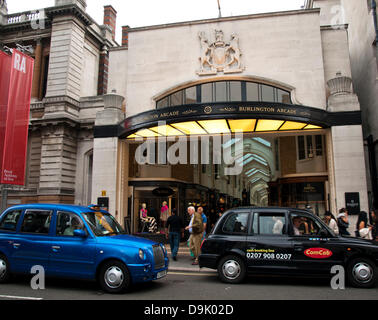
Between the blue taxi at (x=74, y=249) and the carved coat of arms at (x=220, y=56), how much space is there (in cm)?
1119

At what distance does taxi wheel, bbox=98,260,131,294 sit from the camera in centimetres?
664

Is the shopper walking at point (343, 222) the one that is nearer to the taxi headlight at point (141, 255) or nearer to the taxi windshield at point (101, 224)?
the taxi headlight at point (141, 255)

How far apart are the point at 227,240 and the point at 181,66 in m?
11.7

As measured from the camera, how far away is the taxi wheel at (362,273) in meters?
7.21

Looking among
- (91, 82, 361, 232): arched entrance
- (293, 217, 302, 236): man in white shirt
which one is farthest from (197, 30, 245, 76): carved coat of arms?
(293, 217, 302, 236): man in white shirt

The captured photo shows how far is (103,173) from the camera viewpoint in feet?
52.8

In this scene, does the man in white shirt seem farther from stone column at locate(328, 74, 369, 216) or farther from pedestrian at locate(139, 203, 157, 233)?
pedestrian at locate(139, 203, 157, 233)

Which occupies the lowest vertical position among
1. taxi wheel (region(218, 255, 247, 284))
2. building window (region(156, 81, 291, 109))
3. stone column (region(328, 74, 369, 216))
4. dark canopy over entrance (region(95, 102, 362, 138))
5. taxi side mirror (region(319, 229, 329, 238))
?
taxi wheel (region(218, 255, 247, 284))

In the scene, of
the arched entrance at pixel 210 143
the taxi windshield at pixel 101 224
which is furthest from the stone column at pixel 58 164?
the taxi windshield at pixel 101 224

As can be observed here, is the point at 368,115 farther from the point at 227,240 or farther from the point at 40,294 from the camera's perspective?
the point at 40,294

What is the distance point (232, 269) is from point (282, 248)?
4.28ft

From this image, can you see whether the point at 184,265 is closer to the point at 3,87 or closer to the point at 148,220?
the point at 148,220

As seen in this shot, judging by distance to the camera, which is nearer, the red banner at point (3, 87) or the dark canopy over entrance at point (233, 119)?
the dark canopy over entrance at point (233, 119)

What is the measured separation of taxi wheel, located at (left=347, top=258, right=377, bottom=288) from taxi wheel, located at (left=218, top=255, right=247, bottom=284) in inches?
94.3
